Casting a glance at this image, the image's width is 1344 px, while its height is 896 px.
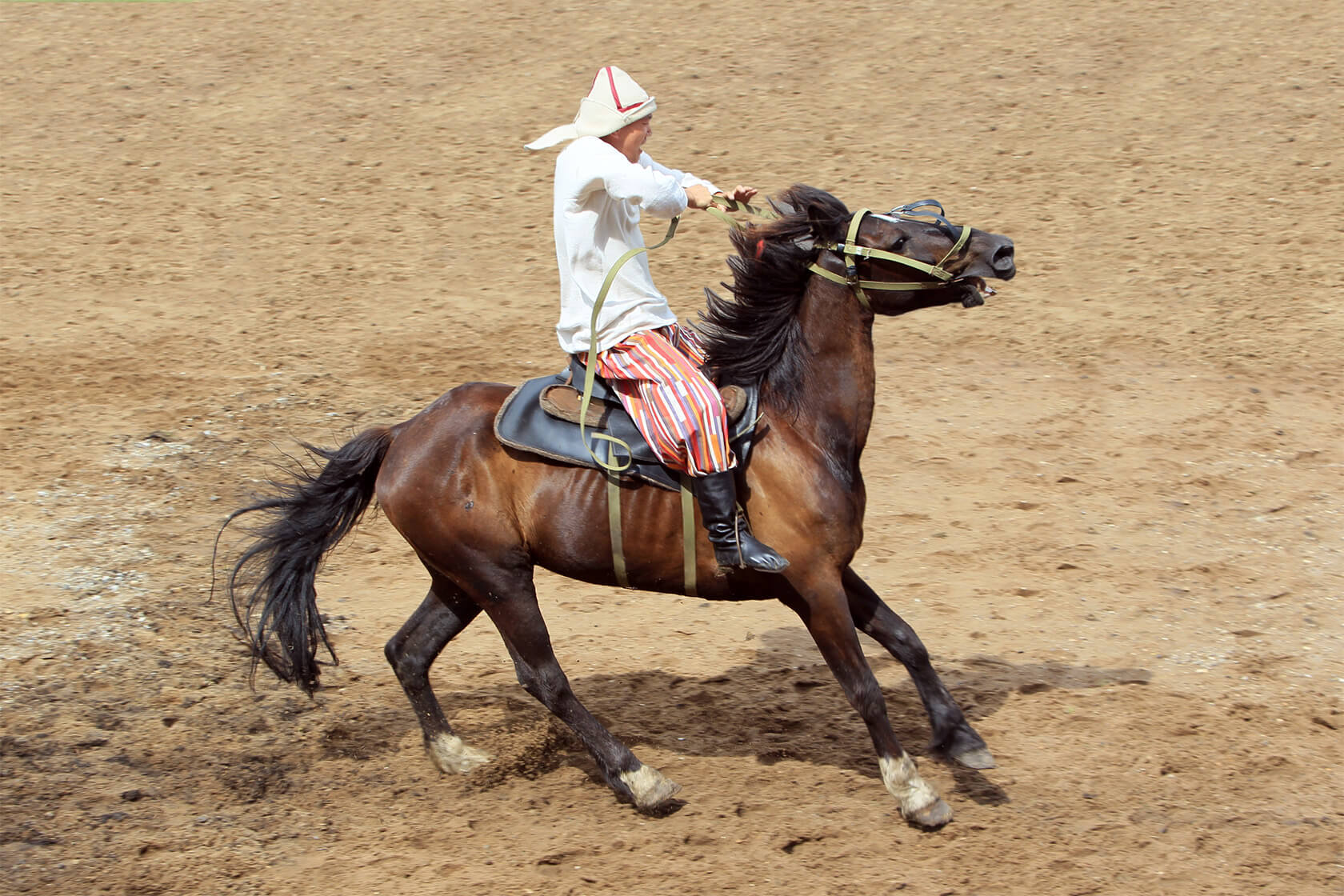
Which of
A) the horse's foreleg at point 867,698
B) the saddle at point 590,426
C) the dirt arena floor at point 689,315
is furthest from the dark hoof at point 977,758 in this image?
the saddle at point 590,426

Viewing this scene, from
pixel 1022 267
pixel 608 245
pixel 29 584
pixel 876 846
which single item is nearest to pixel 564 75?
pixel 1022 267

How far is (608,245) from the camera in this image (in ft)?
15.9

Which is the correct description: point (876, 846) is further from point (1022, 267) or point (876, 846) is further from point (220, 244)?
point (220, 244)

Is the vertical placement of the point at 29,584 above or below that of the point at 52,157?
below

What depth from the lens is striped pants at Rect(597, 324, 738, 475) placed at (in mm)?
4715

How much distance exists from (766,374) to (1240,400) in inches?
206

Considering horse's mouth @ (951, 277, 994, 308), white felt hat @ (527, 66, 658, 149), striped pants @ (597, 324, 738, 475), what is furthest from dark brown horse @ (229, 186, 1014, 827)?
white felt hat @ (527, 66, 658, 149)

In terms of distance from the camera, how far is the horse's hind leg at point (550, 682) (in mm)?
5109

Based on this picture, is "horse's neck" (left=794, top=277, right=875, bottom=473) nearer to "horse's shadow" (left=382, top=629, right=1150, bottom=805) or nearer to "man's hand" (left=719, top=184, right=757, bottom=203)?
"man's hand" (left=719, top=184, right=757, bottom=203)

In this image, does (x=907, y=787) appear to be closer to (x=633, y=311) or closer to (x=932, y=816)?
(x=932, y=816)

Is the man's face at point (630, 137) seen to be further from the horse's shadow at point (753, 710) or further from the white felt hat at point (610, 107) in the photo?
the horse's shadow at point (753, 710)

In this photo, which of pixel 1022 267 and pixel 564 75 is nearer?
pixel 1022 267

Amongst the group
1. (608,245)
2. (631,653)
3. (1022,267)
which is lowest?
(631,653)

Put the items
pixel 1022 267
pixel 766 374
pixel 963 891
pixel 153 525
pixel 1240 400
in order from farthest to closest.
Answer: pixel 1022 267, pixel 1240 400, pixel 153 525, pixel 766 374, pixel 963 891
